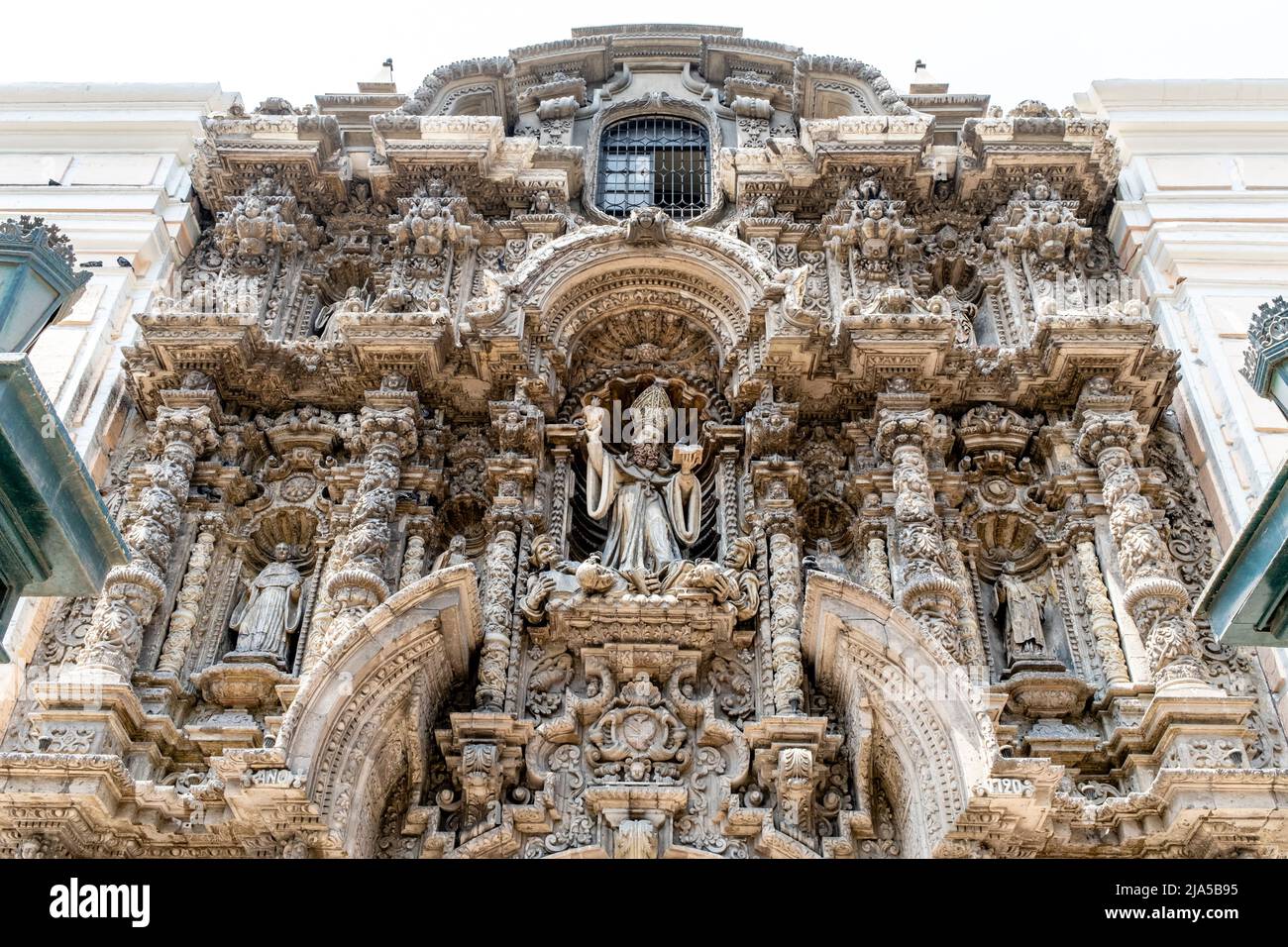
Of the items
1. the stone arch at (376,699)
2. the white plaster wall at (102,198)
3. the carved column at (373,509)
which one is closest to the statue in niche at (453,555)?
the carved column at (373,509)

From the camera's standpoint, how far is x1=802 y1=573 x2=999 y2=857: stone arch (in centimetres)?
970

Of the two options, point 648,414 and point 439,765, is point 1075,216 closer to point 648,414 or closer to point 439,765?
point 648,414

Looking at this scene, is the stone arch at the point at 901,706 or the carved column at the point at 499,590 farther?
the carved column at the point at 499,590

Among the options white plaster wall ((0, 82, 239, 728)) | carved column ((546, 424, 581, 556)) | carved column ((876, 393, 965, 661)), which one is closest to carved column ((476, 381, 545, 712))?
carved column ((546, 424, 581, 556))

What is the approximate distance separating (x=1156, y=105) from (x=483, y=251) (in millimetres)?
7848

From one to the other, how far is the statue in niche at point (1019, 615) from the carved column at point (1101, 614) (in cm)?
42

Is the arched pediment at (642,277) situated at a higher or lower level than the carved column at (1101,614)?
higher

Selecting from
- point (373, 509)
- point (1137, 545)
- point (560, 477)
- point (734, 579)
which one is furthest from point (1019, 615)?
point (373, 509)

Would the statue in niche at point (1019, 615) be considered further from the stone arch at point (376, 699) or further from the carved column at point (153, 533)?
the carved column at point (153, 533)

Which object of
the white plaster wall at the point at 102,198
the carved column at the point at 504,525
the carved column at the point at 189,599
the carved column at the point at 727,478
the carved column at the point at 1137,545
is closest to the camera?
the carved column at the point at 1137,545

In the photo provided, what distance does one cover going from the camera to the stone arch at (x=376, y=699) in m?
9.77

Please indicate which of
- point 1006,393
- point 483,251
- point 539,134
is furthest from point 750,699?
point 539,134

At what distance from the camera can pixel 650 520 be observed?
12.4 m

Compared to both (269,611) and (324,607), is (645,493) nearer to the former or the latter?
(324,607)
